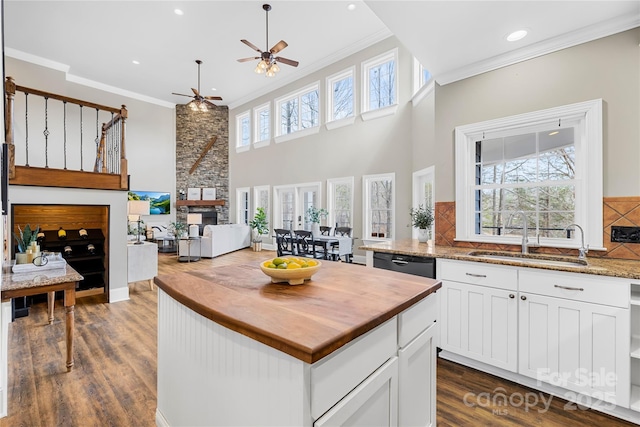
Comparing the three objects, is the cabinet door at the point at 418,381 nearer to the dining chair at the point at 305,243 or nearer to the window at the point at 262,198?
the dining chair at the point at 305,243

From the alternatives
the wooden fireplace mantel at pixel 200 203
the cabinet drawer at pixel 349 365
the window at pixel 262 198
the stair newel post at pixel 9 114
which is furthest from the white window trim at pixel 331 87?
the cabinet drawer at pixel 349 365

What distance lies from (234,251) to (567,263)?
8086mm

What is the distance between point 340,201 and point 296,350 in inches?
271

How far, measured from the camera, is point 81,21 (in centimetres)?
622

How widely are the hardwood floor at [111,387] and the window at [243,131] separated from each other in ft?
27.1

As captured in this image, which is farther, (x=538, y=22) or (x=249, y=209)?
(x=249, y=209)

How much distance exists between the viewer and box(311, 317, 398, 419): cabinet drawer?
884mm

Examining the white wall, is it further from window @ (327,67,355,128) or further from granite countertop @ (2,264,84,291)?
window @ (327,67,355,128)

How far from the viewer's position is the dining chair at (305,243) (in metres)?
5.51

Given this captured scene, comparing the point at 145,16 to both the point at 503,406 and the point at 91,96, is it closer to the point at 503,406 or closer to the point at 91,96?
the point at 91,96

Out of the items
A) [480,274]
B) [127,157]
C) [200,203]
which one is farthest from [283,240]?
[127,157]

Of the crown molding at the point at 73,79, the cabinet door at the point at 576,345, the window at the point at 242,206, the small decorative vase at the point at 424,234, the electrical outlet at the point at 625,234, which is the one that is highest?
the crown molding at the point at 73,79

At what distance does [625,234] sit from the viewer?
2256 millimetres

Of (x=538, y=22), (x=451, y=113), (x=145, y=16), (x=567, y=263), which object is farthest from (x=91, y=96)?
(x=567, y=263)
